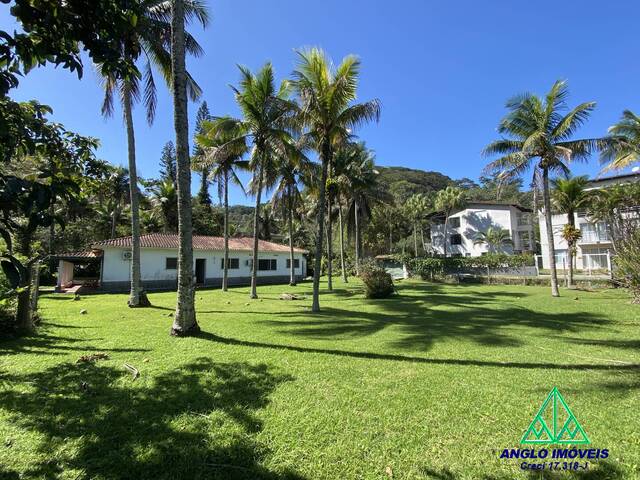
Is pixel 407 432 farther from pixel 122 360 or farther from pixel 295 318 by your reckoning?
pixel 295 318

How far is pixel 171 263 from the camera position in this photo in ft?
73.5

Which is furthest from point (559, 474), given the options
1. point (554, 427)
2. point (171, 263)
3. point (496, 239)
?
point (496, 239)

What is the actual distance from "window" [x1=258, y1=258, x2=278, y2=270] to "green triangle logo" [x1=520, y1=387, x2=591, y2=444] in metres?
25.1

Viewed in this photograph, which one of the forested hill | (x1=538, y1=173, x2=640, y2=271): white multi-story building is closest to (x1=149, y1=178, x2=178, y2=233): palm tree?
(x1=538, y1=173, x2=640, y2=271): white multi-story building

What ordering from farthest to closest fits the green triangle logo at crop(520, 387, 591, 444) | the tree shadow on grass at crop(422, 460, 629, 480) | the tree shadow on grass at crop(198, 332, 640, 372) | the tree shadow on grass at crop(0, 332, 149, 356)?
the tree shadow on grass at crop(0, 332, 149, 356)
the tree shadow on grass at crop(198, 332, 640, 372)
the green triangle logo at crop(520, 387, 591, 444)
the tree shadow on grass at crop(422, 460, 629, 480)

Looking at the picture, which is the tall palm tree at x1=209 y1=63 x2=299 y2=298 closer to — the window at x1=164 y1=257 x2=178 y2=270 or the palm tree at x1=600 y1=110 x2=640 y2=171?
the window at x1=164 y1=257 x2=178 y2=270

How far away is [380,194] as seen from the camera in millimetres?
27172

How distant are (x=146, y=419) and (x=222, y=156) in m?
13.8

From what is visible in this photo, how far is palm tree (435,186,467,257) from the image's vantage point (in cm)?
3959

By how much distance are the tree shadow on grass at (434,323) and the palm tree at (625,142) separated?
935 cm

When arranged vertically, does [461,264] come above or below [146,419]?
above

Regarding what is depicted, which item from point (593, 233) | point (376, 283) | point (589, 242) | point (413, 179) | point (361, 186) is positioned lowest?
point (376, 283)

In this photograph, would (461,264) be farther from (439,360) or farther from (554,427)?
(554,427)

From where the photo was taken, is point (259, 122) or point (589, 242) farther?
point (589, 242)
